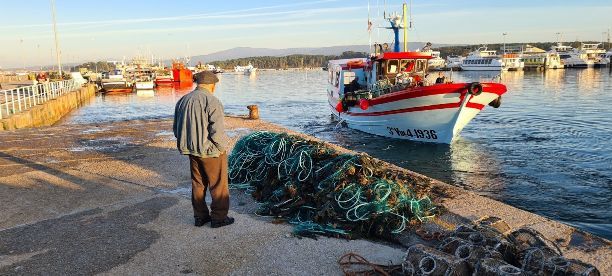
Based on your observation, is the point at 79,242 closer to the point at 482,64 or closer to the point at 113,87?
the point at 113,87

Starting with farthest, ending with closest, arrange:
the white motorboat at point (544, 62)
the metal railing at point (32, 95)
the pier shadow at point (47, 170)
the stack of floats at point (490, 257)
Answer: the white motorboat at point (544, 62)
the metal railing at point (32, 95)
the pier shadow at point (47, 170)
the stack of floats at point (490, 257)

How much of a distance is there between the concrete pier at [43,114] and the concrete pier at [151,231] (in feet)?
25.6

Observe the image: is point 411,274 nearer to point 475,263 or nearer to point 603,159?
point 475,263

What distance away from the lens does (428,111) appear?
1514 cm

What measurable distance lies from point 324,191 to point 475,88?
32.1 ft

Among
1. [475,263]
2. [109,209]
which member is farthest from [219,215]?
[475,263]

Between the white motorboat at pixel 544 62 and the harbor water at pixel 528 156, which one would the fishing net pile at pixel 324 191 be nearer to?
the harbor water at pixel 528 156

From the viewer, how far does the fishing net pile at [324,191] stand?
17.0ft

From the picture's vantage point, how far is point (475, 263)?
3670 millimetres

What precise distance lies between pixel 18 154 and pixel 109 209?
553 centimetres

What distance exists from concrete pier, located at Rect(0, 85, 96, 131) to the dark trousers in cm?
1245

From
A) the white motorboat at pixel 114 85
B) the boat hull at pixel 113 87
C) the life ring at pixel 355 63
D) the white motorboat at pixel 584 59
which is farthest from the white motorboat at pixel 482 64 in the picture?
the life ring at pixel 355 63

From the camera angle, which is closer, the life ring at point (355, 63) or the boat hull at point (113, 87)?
the life ring at point (355, 63)

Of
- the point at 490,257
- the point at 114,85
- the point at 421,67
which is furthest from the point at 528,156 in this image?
the point at 114,85
